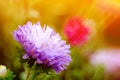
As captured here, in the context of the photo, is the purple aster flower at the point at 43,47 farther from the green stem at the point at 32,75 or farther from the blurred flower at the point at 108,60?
the blurred flower at the point at 108,60

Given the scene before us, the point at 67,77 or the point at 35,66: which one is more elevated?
the point at 67,77

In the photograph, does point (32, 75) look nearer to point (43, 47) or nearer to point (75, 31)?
point (43, 47)

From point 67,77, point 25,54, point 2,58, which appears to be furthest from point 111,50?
point 25,54

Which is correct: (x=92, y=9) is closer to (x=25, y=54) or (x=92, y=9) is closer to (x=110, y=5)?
(x=110, y=5)

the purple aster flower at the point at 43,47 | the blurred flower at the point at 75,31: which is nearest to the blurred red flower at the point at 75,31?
the blurred flower at the point at 75,31

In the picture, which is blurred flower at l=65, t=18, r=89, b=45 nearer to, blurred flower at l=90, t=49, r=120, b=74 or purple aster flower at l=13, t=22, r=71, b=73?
blurred flower at l=90, t=49, r=120, b=74

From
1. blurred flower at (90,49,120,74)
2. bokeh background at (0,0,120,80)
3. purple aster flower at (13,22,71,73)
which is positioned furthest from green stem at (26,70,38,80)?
blurred flower at (90,49,120,74)
